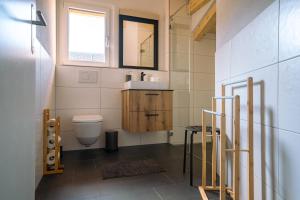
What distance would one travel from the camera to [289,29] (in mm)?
873

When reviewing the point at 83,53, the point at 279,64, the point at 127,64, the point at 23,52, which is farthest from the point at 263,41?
the point at 83,53

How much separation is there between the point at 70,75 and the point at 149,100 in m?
1.20

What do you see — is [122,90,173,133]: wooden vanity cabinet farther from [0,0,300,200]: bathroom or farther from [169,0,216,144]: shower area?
[169,0,216,144]: shower area

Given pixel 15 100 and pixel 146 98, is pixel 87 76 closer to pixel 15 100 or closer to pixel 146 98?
pixel 146 98

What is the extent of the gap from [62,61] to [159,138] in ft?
6.36

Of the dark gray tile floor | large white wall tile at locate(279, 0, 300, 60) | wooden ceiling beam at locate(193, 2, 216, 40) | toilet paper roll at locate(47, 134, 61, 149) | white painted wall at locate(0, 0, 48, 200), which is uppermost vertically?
wooden ceiling beam at locate(193, 2, 216, 40)

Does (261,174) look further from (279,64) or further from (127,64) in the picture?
(127,64)

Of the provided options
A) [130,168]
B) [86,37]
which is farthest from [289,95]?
[86,37]

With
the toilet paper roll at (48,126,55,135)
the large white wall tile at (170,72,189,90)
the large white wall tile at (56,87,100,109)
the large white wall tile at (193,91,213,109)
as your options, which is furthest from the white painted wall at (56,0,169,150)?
the toilet paper roll at (48,126,55,135)

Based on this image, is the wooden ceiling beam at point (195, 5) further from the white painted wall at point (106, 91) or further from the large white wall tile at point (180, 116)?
the large white wall tile at point (180, 116)

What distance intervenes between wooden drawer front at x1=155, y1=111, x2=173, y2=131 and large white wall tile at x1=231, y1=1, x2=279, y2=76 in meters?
1.45

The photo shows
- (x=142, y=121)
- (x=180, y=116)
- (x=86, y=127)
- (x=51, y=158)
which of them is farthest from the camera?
(x=180, y=116)

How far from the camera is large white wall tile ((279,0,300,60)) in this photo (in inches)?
32.3

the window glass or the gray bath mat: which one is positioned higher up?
the window glass
